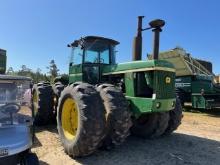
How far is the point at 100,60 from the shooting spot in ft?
27.6

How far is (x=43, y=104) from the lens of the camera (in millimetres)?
9008

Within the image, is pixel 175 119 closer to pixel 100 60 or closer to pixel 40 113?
pixel 100 60

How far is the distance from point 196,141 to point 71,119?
3.54 metres

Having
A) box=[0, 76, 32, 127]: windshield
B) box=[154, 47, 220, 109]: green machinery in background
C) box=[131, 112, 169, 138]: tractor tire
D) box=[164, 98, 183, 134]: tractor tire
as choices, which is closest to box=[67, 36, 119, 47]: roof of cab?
box=[131, 112, 169, 138]: tractor tire

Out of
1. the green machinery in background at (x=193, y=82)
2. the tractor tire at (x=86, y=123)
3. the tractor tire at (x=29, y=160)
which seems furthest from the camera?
the green machinery in background at (x=193, y=82)

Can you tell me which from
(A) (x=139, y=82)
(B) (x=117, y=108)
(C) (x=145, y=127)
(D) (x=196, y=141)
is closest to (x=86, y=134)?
(B) (x=117, y=108)

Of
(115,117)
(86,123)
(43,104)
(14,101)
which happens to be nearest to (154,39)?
(115,117)

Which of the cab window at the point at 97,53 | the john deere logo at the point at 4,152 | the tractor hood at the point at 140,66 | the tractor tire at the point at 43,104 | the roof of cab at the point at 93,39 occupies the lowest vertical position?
the john deere logo at the point at 4,152

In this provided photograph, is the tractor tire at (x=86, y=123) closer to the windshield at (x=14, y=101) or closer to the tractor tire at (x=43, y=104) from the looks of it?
the windshield at (x=14, y=101)

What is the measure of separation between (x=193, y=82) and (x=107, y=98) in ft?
32.8

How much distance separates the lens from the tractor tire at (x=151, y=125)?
7773 mm

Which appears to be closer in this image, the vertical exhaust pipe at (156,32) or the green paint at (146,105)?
the green paint at (146,105)

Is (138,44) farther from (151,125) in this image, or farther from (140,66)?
(151,125)

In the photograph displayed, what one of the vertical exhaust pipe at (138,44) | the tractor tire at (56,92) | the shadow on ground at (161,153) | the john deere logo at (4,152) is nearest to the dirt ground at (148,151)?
the shadow on ground at (161,153)
